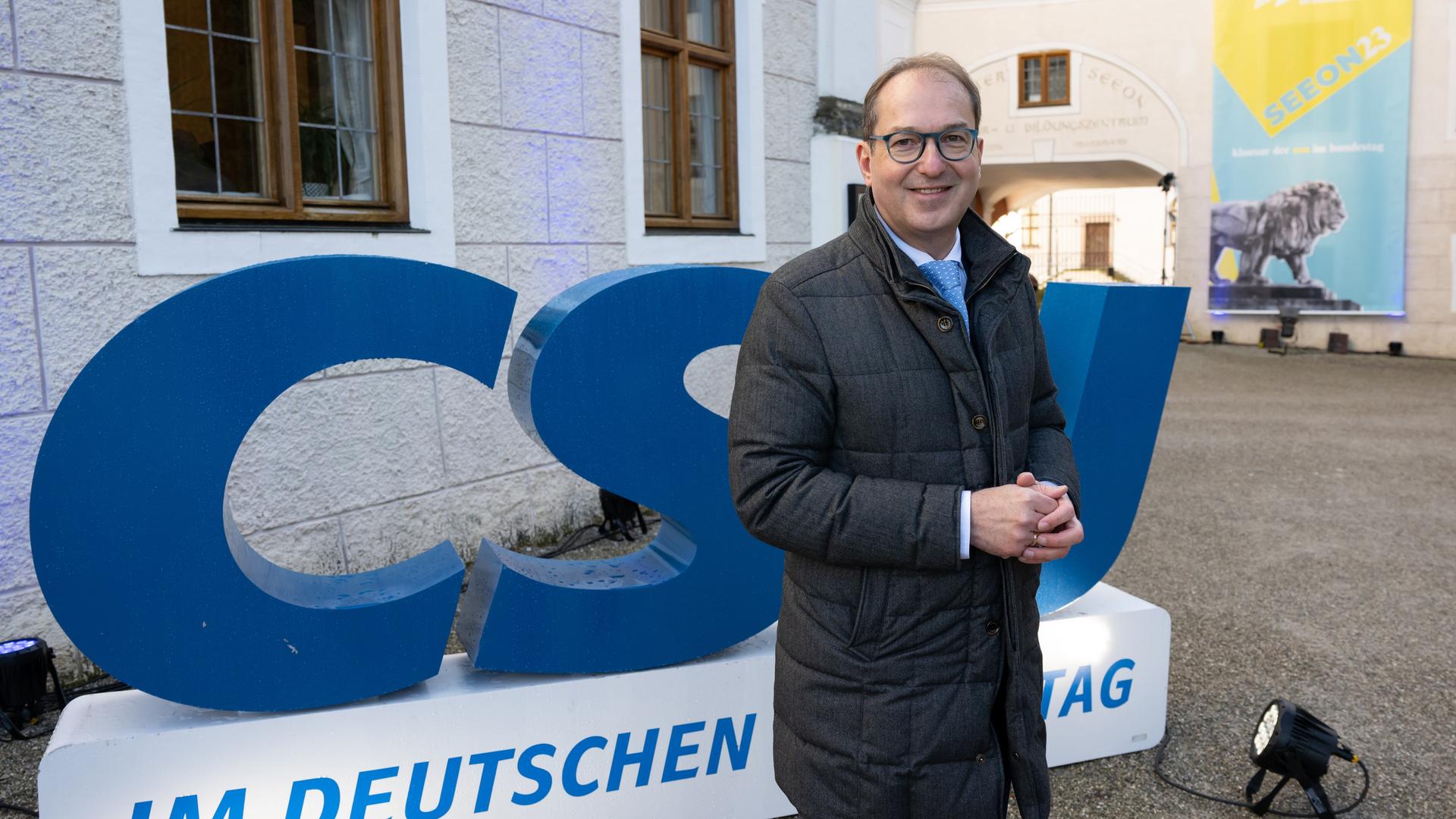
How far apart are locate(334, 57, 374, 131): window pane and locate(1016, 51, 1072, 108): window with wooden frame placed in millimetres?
16234

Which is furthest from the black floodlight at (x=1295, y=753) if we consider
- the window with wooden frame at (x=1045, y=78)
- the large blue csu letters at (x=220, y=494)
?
the window with wooden frame at (x=1045, y=78)

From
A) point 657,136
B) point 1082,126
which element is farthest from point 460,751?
point 1082,126

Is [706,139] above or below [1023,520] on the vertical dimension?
above

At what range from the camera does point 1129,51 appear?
744 inches

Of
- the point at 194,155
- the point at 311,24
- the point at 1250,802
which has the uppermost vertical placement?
the point at 311,24

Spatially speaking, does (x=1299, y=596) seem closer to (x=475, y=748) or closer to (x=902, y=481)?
(x=475, y=748)

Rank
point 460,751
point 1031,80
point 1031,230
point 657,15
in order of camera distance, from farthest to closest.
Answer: point 1031,230 < point 1031,80 < point 657,15 < point 460,751

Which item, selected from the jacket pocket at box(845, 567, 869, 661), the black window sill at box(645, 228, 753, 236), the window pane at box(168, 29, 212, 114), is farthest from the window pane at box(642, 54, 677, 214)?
the jacket pocket at box(845, 567, 869, 661)

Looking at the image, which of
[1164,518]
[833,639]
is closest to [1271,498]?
[1164,518]

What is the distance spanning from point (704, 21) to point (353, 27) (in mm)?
2590

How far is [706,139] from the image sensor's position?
292 inches

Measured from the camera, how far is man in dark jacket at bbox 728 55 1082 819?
5.88 ft

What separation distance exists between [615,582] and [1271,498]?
5895 millimetres

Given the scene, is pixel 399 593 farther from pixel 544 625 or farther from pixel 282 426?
pixel 282 426
